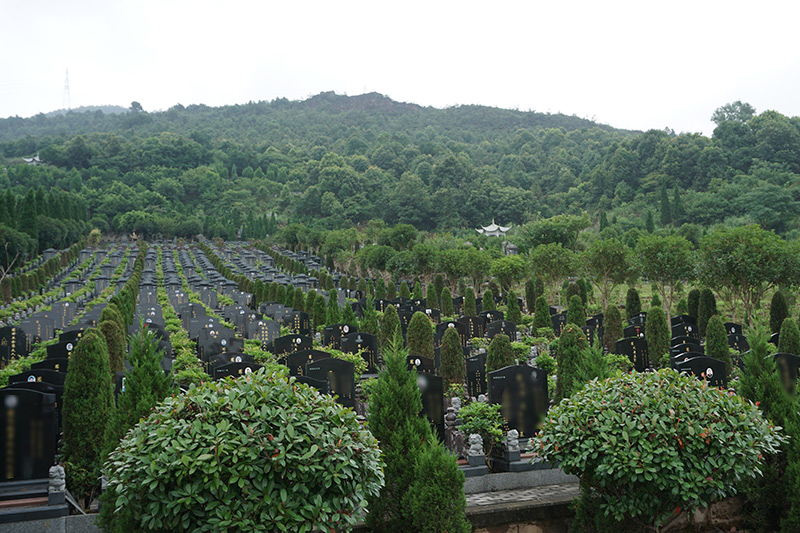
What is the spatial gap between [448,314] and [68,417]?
910 inches

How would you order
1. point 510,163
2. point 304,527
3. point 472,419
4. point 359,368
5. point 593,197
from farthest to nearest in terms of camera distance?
point 510,163, point 593,197, point 359,368, point 472,419, point 304,527

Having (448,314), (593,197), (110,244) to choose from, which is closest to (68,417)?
(448,314)

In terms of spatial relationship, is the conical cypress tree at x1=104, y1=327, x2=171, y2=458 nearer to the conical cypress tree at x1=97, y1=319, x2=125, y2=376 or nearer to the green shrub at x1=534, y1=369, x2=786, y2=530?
the green shrub at x1=534, y1=369, x2=786, y2=530

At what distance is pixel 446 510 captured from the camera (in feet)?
23.4

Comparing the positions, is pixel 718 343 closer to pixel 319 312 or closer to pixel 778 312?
pixel 778 312

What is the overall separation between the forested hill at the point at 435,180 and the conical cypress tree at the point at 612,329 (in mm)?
37797

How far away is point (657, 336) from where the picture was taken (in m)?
19.9

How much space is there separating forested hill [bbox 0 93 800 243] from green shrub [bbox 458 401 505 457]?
4926 cm

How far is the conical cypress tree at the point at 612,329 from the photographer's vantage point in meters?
22.0

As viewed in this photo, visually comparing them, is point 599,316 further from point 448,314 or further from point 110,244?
point 110,244

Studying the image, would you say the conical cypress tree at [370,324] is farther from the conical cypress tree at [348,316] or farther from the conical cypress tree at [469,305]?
the conical cypress tree at [469,305]

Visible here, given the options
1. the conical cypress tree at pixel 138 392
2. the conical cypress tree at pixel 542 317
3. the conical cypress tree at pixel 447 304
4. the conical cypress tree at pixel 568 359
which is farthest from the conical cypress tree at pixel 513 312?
the conical cypress tree at pixel 138 392

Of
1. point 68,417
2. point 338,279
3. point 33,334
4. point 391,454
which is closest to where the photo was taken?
point 391,454

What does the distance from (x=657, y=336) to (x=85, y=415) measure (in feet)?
54.3
